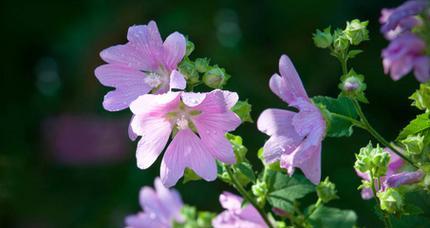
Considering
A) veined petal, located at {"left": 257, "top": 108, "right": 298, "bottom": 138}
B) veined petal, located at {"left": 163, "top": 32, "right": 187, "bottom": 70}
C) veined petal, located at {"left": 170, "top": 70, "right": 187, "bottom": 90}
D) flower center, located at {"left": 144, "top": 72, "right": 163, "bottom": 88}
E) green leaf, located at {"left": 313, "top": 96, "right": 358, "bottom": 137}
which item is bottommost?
green leaf, located at {"left": 313, "top": 96, "right": 358, "bottom": 137}

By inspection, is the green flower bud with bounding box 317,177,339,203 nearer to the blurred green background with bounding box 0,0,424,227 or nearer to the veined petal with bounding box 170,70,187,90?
the veined petal with bounding box 170,70,187,90

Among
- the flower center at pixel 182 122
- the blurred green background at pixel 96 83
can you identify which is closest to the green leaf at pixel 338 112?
the flower center at pixel 182 122

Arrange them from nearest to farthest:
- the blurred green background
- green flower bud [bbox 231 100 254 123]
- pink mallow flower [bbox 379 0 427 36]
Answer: pink mallow flower [bbox 379 0 427 36], green flower bud [bbox 231 100 254 123], the blurred green background

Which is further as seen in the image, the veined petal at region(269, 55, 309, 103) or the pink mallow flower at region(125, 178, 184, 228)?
the pink mallow flower at region(125, 178, 184, 228)

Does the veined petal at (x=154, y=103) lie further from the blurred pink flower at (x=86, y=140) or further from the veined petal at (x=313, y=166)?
the blurred pink flower at (x=86, y=140)

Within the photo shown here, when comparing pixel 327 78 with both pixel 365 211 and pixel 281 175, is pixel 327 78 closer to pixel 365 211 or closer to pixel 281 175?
pixel 365 211

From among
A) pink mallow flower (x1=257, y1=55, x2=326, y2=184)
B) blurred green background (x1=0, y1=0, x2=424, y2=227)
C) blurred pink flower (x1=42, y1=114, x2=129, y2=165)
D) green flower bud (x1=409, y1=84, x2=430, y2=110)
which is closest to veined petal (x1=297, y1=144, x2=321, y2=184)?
pink mallow flower (x1=257, y1=55, x2=326, y2=184)

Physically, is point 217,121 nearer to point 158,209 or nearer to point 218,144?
point 218,144
